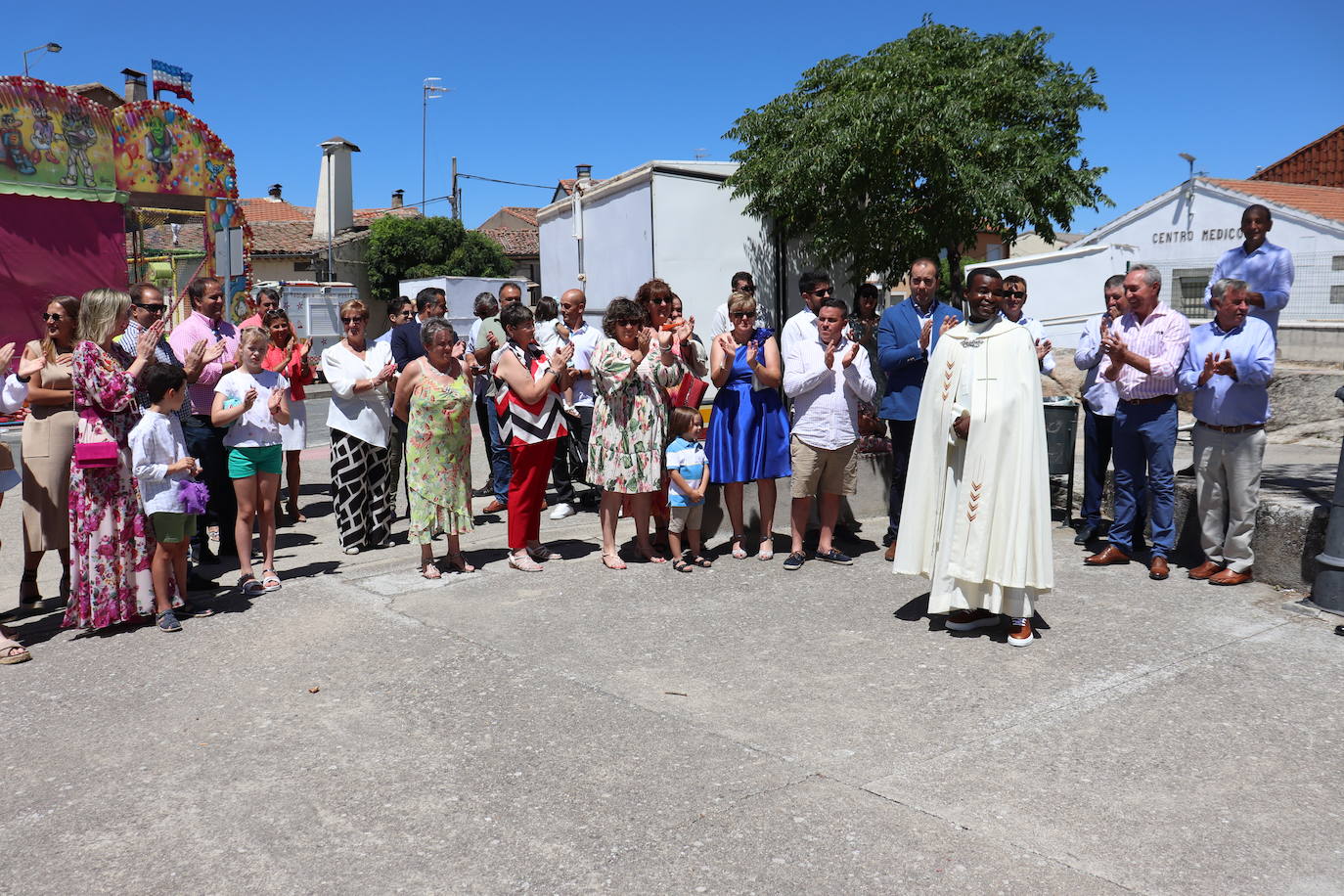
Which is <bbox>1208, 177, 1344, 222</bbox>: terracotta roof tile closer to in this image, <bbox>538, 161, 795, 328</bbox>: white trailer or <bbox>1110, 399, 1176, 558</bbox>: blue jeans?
<bbox>538, 161, 795, 328</bbox>: white trailer

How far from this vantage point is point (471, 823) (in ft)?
11.8

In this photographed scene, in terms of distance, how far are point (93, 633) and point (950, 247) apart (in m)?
10.6

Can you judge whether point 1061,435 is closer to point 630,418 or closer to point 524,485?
point 630,418

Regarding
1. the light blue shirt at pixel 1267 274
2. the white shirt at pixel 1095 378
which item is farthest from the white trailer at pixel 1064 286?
the white shirt at pixel 1095 378

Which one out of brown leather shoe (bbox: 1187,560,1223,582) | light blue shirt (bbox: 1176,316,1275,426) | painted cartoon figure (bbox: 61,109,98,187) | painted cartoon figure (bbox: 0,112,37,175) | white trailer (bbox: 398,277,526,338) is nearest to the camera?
light blue shirt (bbox: 1176,316,1275,426)

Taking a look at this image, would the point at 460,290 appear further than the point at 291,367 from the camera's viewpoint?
Yes

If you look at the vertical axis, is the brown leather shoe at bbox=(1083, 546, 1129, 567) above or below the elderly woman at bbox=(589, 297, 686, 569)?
below

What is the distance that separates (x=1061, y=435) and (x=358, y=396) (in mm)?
5089

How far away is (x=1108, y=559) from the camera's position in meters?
6.80

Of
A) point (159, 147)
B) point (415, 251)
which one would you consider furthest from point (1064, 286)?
point (415, 251)

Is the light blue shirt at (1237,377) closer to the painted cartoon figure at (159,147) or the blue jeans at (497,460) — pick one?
the blue jeans at (497,460)

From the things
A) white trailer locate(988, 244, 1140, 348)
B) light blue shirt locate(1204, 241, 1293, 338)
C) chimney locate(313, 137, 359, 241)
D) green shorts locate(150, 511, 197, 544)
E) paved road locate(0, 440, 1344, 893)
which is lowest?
paved road locate(0, 440, 1344, 893)

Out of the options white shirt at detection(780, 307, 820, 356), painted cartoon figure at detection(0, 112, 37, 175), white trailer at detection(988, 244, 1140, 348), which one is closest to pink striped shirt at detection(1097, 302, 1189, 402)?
white shirt at detection(780, 307, 820, 356)

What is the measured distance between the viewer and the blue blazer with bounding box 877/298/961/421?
689 cm
